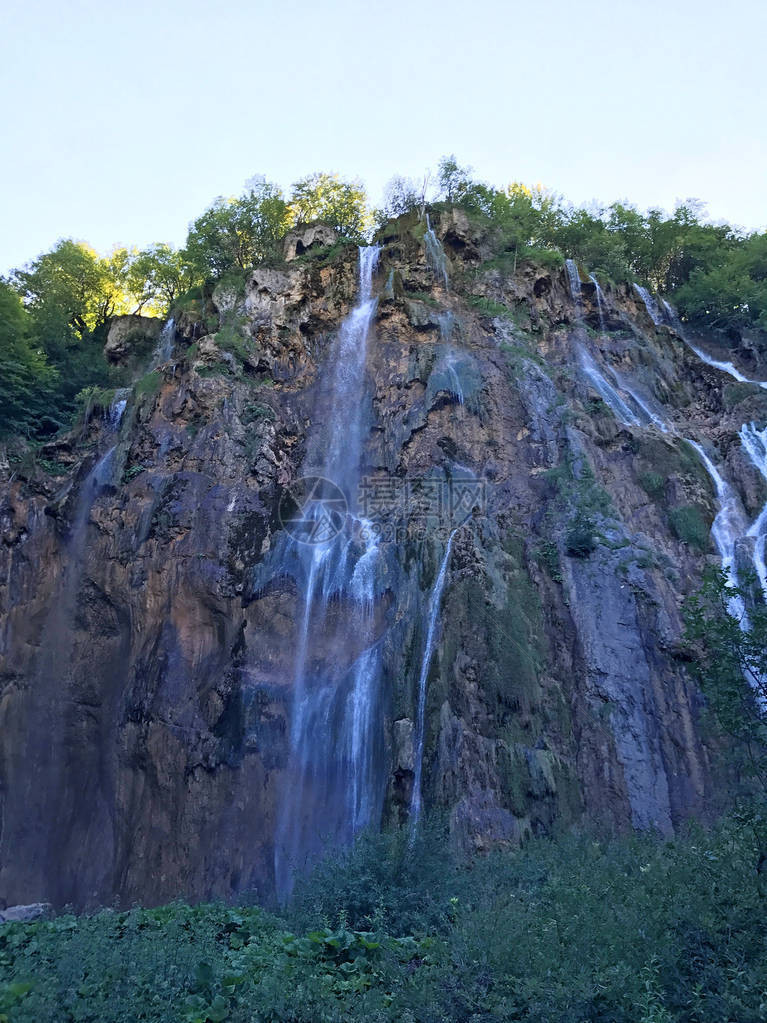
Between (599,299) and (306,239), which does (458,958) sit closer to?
(599,299)

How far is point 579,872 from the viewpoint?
11.7 meters

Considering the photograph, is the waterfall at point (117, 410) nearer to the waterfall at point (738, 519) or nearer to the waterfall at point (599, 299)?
the waterfall at point (599, 299)

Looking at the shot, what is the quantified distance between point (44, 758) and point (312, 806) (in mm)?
9095

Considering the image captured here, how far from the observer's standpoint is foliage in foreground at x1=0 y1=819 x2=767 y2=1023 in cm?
779

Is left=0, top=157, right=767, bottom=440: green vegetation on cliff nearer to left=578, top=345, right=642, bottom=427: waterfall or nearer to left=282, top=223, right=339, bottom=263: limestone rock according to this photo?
left=282, top=223, right=339, bottom=263: limestone rock

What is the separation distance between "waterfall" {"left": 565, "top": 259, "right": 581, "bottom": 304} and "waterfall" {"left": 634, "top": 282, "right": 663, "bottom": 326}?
290cm

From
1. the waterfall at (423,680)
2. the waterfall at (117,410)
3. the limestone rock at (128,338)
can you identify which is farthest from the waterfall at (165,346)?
the waterfall at (423,680)

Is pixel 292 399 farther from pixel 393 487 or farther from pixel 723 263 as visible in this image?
pixel 723 263

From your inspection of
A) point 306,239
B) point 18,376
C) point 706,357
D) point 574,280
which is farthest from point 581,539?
point 18,376

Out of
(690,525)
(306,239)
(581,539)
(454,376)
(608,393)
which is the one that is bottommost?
(581,539)

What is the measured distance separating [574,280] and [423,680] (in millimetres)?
19905

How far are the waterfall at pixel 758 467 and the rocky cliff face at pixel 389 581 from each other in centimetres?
42

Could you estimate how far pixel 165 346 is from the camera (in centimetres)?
3186

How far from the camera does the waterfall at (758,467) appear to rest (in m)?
20.7
